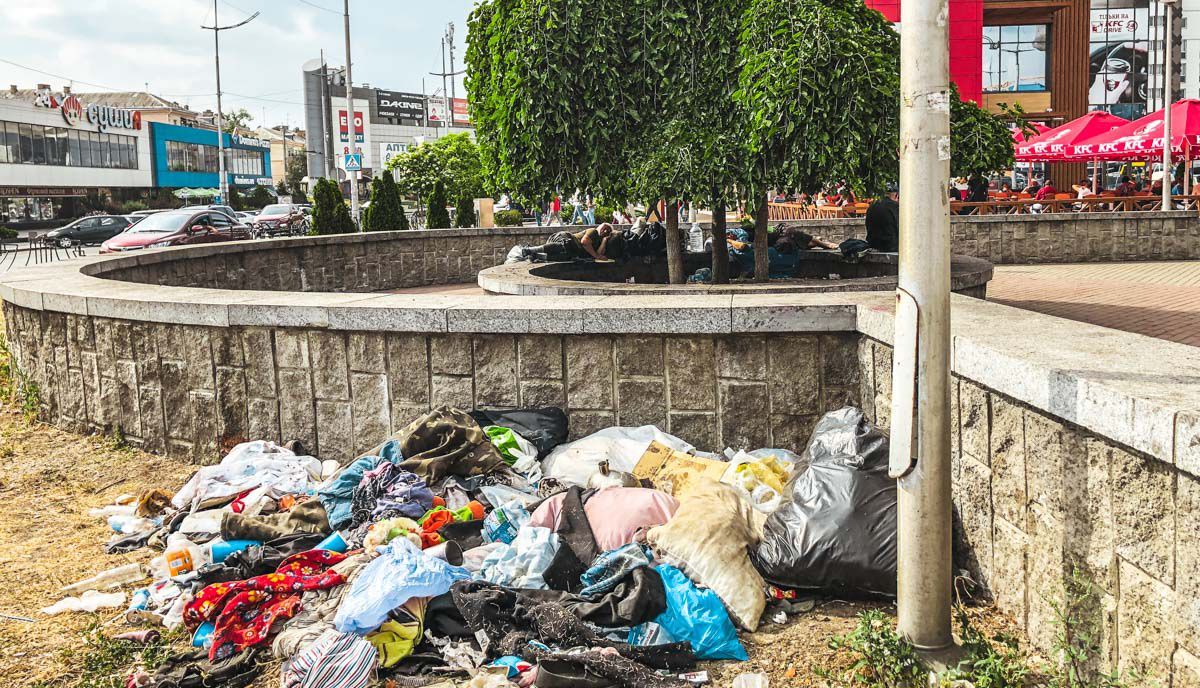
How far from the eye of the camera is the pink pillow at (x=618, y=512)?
463cm

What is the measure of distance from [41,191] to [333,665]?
211ft

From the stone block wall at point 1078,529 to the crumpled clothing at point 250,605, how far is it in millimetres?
2724

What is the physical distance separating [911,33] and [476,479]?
3.13 m

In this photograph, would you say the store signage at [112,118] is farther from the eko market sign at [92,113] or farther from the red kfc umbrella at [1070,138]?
the red kfc umbrella at [1070,138]

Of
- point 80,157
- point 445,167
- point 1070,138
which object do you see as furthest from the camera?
point 80,157

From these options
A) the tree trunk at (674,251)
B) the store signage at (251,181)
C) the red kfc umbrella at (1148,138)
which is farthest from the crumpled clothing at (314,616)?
the store signage at (251,181)

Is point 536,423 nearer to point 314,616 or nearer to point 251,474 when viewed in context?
point 251,474

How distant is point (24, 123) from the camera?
57.3m

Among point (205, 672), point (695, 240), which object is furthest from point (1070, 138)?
point (205, 672)

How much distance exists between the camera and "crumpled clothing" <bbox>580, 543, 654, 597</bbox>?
418cm

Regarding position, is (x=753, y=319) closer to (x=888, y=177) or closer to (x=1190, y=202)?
(x=888, y=177)

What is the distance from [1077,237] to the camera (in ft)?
64.1

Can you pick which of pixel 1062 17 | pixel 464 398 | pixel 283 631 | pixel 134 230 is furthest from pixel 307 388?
pixel 1062 17

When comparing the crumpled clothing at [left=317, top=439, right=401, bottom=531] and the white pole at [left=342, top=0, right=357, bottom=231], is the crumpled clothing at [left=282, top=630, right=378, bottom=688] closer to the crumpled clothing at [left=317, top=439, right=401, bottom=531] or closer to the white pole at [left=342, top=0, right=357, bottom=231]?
the crumpled clothing at [left=317, top=439, right=401, bottom=531]
